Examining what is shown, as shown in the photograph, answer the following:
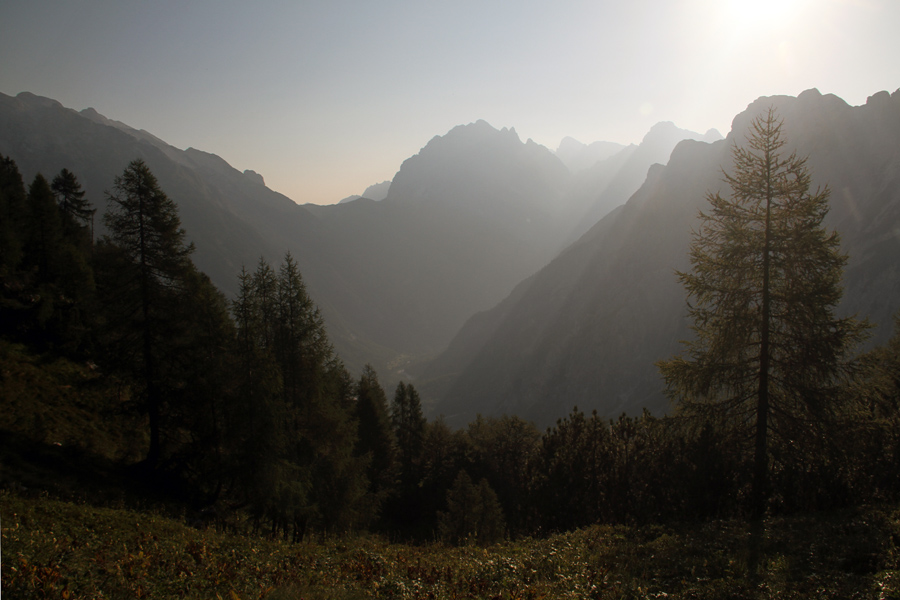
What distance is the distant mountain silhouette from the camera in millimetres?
84438

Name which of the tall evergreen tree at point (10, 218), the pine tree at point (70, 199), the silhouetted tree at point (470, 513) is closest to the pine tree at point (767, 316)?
the silhouetted tree at point (470, 513)

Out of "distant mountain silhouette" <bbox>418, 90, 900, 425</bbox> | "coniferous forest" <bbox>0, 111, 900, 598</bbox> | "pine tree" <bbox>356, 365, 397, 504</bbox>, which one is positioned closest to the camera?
"coniferous forest" <bbox>0, 111, 900, 598</bbox>

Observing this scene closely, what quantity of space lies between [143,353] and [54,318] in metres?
9.61

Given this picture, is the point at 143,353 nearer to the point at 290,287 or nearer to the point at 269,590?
the point at 290,287

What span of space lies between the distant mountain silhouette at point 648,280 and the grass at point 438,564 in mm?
82196

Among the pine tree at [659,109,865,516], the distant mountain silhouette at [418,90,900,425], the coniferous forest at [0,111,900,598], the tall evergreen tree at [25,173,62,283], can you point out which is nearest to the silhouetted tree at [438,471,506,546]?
the coniferous forest at [0,111,900,598]

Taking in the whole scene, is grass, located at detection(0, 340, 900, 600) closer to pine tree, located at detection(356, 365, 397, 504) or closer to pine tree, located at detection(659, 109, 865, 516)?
pine tree, located at detection(659, 109, 865, 516)

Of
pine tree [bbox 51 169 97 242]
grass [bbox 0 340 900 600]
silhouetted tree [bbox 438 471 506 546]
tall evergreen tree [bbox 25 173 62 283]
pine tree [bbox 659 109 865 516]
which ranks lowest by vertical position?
silhouetted tree [bbox 438 471 506 546]

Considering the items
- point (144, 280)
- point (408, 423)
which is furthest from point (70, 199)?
point (408, 423)

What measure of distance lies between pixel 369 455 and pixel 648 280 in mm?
114617

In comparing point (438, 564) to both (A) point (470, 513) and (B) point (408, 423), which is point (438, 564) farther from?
(B) point (408, 423)

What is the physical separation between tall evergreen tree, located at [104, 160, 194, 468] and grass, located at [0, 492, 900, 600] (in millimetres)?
5527

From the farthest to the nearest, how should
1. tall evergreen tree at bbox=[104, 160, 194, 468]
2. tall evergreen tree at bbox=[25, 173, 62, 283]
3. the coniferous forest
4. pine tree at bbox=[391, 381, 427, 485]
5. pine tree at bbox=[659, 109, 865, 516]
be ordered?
pine tree at bbox=[391, 381, 427, 485]
tall evergreen tree at bbox=[25, 173, 62, 283]
tall evergreen tree at bbox=[104, 160, 194, 468]
pine tree at bbox=[659, 109, 865, 516]
the coniferous forest

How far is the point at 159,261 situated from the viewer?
15.5 meters
